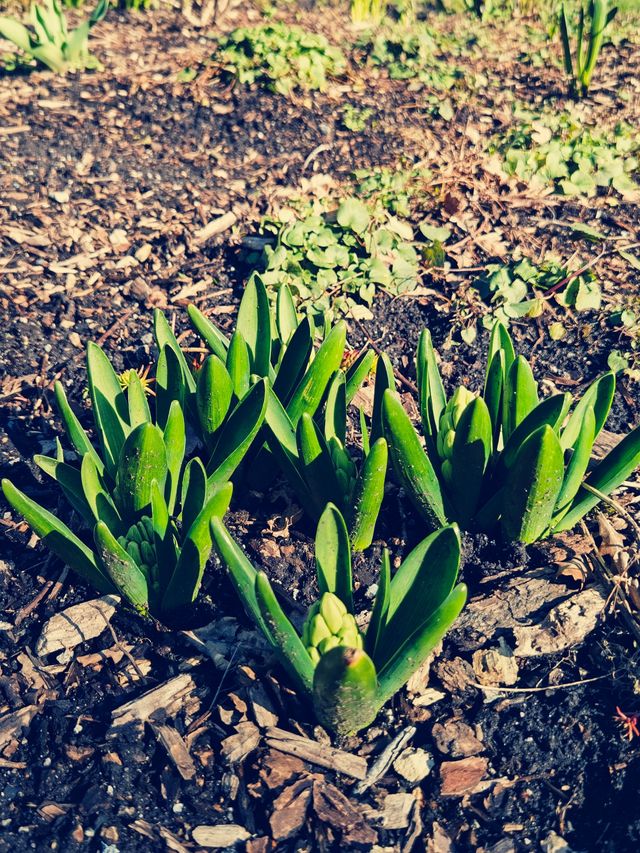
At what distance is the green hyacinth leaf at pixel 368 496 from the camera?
2.08 m

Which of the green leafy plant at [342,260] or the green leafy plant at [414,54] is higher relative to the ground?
the green leafy plant at [414,54]

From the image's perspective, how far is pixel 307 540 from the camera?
2.60m

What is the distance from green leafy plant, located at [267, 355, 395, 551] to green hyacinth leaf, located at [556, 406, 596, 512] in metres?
0.53

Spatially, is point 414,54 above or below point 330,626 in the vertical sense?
above

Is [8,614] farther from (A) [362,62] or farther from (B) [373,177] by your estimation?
(A) [362,62]

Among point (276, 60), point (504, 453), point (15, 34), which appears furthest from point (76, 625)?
point (15, 34)

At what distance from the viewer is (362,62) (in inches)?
210

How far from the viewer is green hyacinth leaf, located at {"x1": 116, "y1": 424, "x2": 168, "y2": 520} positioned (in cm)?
204

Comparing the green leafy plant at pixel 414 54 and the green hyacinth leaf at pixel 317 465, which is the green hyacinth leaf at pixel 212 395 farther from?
the green leafy plant at pixel 414 54

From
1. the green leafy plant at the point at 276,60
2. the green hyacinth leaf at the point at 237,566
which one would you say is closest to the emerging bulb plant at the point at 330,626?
the green hyacinth leaf at the point at 237,566

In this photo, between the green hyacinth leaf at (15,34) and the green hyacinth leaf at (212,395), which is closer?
the green hyacinth leaf at (212,395)

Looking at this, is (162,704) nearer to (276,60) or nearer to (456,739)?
(456,739)

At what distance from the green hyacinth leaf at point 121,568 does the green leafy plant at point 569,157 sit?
2.86 metres

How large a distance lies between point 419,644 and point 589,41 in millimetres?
4162
